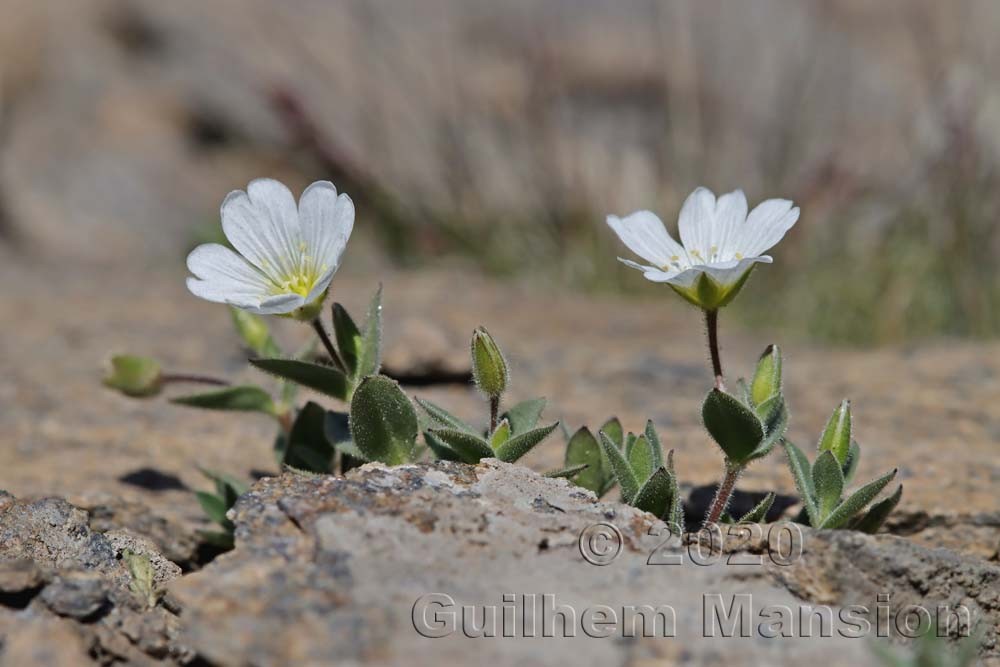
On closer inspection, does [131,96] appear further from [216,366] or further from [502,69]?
[216,366]

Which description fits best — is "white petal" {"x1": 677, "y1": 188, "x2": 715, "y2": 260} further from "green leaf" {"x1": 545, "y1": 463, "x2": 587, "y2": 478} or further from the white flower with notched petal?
"green leaf" {"x1": 545, "y1": 463, "x2": 587, "y2": 478}

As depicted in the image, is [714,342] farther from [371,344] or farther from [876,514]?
[371,344]

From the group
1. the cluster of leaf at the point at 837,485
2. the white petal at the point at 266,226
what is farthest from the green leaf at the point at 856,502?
the white petal at the point at 266,226

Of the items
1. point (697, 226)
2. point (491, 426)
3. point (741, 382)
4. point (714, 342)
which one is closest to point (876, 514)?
point (741, 382)

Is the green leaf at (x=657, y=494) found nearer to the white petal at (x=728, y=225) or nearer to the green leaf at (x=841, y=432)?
the green leaf at (x=841, y=432)

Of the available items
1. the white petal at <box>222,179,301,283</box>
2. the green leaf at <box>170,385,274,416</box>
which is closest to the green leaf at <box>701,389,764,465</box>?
the white petal at <box>222,179,301,283</box>

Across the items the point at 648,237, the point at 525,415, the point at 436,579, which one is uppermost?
the point at 648,237
